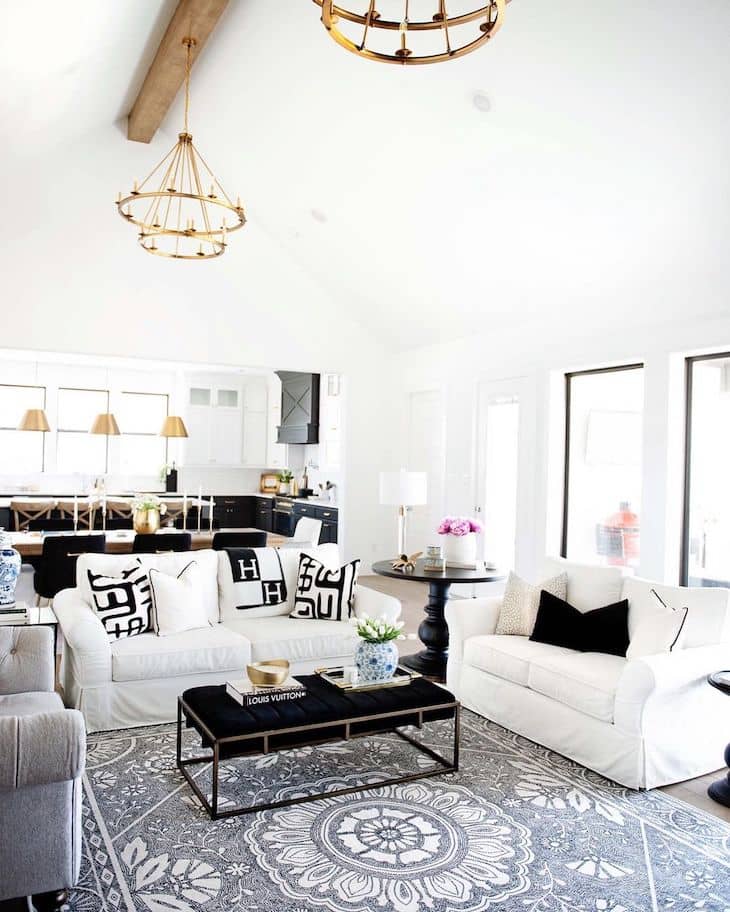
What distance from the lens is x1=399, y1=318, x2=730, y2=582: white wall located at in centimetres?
581

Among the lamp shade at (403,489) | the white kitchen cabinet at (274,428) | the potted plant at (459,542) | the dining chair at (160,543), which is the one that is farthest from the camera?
the white kitchen cabinet at (274,428)

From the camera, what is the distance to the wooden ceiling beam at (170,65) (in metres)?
5.13

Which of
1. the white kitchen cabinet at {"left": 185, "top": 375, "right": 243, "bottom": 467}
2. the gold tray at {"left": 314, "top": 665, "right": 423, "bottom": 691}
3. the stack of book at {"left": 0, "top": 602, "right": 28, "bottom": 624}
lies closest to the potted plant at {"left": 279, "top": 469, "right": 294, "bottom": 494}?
the white kitchen cabinet at {"left": 185, "top": 375, "right": 243, "bottom": 467}

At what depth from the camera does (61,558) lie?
5.76 meters

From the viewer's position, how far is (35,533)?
6641 millimetres

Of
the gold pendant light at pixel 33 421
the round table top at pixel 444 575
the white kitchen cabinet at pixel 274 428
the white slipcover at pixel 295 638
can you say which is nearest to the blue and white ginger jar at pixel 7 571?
the white slipcover at pixel 295 638

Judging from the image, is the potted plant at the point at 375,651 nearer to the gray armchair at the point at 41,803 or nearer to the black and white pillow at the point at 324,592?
the black and white pillow at the point at 324,592

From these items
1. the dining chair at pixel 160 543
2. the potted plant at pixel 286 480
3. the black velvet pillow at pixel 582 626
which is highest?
the potted plant at pixel 286 480

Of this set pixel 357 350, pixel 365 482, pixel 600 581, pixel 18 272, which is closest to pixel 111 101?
pixel 18 272

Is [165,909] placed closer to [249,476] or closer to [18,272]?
[18,272]

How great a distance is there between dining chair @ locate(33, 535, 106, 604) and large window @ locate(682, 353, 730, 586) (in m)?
4.28

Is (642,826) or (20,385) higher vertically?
(20,385)

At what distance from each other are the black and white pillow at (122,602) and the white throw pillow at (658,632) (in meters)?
2.61

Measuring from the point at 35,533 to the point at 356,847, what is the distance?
4636 mm
